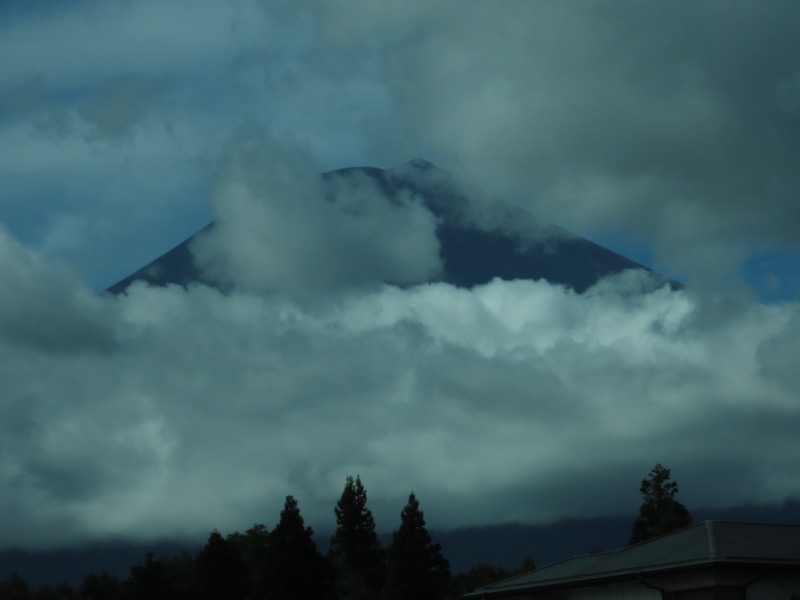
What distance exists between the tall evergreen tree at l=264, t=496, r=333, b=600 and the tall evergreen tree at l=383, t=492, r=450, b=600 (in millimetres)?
5593

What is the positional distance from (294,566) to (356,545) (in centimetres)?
3324

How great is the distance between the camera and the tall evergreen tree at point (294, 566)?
60.9 metres

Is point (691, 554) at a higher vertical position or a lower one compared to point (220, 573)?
lower

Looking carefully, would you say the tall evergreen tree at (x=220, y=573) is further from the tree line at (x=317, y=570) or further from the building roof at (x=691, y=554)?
the building roof at (x=691, y=554)

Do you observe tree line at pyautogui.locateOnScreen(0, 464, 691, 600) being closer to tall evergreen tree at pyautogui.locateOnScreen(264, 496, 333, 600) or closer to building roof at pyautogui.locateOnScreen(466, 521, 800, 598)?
tall evergreen tree at pyautogui.locateOnScreen(264, 496, 333, 600)

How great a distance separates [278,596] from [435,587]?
11245 mm

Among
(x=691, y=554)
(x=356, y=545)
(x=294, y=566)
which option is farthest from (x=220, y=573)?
(x=691, y=554)

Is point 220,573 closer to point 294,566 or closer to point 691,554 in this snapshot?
point 294,566

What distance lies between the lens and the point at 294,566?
61.3 meters

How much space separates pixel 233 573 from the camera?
65875 millimetres

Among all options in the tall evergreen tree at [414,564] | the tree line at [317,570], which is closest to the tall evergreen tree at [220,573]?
the tree line at [317,570]

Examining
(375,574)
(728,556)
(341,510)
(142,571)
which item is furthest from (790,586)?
(341,510)

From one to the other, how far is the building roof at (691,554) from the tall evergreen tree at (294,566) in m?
27.7

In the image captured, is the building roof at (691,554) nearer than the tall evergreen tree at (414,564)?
Yes
